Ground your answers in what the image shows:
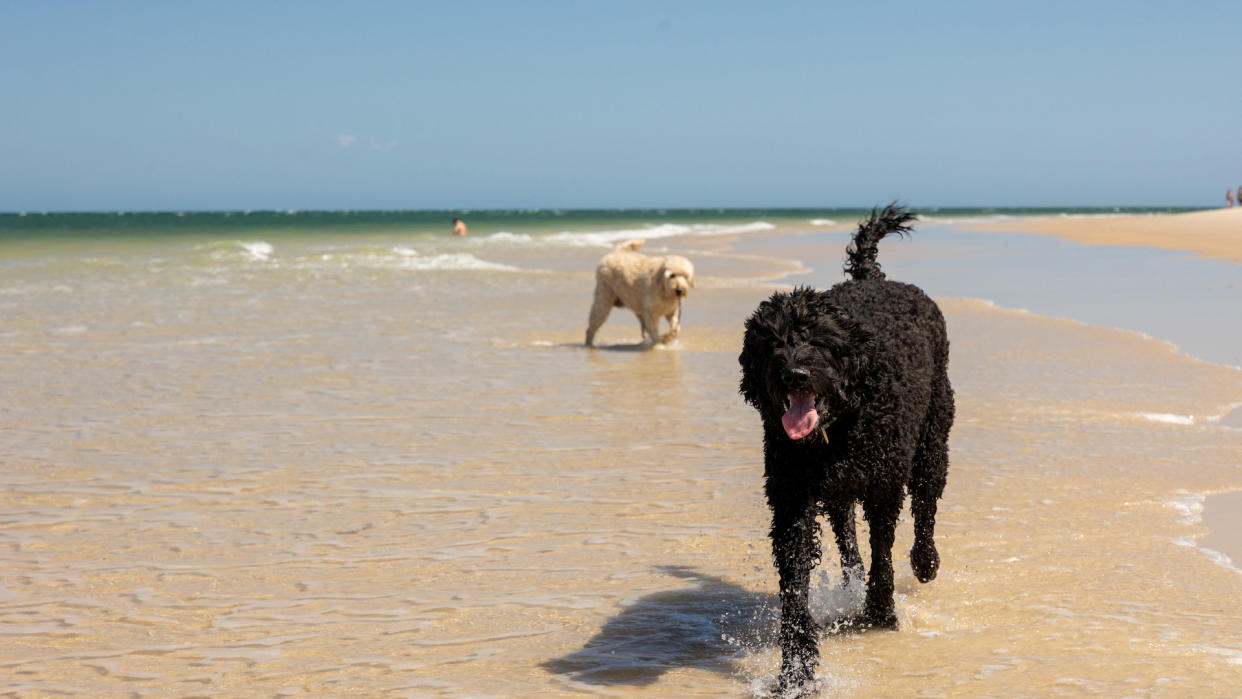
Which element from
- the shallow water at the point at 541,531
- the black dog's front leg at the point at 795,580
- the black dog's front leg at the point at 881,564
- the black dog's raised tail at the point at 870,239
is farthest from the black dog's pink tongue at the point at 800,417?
the black dog's raised tail at the point at 870,239

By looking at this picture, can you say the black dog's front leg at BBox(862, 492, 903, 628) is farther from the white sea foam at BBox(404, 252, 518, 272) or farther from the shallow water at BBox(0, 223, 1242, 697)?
the white sea foam at BBox(404, 252, 518, 272)

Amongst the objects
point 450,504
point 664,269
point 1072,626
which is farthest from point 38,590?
point 664,269

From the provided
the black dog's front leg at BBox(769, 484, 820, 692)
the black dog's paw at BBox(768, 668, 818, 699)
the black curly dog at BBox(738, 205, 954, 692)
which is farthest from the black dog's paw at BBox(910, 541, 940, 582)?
the black dog's paw at BBox(768, 668, 818, 699)

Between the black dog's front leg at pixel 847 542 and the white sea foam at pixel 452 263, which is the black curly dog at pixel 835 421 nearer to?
the black dog's front leg at pixel 847 542

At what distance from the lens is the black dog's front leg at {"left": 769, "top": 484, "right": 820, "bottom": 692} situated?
168 inches

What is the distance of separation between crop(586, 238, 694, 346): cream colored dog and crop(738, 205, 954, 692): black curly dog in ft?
28.5

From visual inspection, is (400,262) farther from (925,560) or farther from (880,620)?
(880,620)

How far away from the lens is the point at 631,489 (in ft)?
23.3

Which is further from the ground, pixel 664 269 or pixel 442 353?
pixel 664 269

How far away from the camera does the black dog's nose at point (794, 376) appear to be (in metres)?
4.14

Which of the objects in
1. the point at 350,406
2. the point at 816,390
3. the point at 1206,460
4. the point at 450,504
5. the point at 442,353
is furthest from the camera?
the point at 442,353

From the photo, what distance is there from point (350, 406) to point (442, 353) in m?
3.54

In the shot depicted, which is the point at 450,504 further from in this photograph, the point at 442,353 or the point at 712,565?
the point at 442,353

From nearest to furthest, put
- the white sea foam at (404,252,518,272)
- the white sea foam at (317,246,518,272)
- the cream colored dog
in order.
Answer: the cream colored dog, the white sea foam at (404,252,518,272), the white sea foam at (317,246,518,272)
